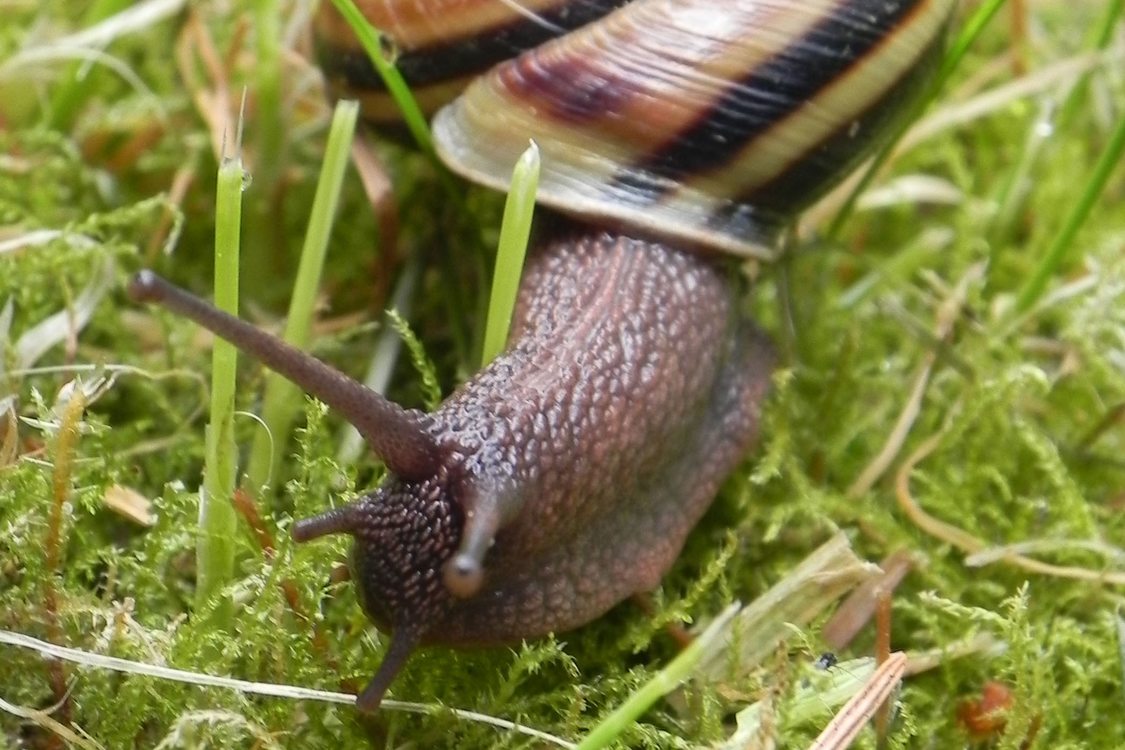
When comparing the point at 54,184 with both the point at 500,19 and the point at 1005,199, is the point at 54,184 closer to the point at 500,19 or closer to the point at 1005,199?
the point at 500,19

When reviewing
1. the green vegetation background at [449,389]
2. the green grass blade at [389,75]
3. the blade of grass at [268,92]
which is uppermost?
the green grass blade at [389,75]

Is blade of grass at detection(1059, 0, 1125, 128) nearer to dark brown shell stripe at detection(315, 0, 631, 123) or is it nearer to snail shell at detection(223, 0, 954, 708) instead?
snail shell at detection(223, 0, 954, 708)

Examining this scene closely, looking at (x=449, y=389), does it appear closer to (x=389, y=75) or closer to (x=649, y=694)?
(x=389, y=75)

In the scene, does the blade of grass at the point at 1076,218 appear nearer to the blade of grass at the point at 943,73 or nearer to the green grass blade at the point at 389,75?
the blade of grass at the point at 943,73

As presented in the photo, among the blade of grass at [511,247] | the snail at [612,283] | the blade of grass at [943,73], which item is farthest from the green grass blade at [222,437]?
the blade of grass at [943,73]

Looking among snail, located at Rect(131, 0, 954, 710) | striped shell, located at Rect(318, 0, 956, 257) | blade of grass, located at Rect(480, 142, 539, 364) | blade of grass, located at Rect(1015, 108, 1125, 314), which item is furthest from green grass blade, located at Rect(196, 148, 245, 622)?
blade of grass, located at Rect(1015, 108, 1125, 314)
